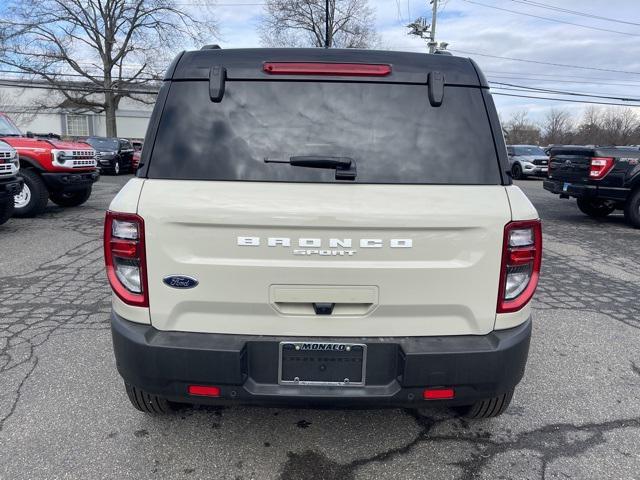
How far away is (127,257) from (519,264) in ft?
5.86

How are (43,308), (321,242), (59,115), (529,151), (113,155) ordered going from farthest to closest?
1. (59,115)
2. (529,151)
3. (113,155)
4. (43,308)
5. (321,242)

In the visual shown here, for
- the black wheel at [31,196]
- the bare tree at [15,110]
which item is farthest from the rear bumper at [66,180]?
the bare tree at [15,110]

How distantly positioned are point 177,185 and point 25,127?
5747cm

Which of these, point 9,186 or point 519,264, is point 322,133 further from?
point 9,186

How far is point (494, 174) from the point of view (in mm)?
2180

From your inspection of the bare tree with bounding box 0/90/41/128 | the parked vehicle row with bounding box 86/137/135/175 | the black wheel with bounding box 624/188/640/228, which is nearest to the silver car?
the black wheel with bounding box 624/188/640/228

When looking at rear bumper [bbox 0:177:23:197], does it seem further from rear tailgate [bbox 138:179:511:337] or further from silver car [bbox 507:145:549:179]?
silver car [bbox 507:145:549:179]

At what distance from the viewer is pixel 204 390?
6.98 ft

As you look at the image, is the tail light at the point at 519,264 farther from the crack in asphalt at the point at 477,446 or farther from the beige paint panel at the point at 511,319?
the crack in asphalt at the point at 477,446

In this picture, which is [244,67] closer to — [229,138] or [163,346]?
[229,138]

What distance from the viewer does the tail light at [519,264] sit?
2.11 meters

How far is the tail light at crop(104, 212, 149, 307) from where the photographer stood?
6.82 ft

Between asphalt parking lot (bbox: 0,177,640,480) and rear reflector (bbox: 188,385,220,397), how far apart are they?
19.8 inches

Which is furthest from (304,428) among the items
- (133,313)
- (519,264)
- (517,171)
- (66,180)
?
(517,171)
